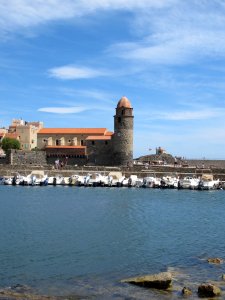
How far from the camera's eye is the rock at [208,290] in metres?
13.0

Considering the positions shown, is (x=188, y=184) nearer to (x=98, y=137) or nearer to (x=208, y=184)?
(x=208, y=184)

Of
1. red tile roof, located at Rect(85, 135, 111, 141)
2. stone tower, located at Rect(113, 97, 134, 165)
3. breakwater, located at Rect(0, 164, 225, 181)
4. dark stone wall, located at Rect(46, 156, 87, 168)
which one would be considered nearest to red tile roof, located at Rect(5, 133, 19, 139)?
dark stone wall, located at Rect(46, 156, 87, 168)

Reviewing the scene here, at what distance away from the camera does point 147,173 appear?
2233 inches

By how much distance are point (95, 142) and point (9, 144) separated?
15.1 meters

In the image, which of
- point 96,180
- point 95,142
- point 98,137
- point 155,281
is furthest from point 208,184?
point 155,281

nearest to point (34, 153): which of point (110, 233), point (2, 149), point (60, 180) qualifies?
point (2, 149)

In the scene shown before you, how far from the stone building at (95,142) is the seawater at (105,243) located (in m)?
27.7

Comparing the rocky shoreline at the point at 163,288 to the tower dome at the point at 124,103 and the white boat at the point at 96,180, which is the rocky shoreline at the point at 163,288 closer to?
the white boat at the point at 96,180

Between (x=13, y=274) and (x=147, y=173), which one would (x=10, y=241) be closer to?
(x=13, y=274)

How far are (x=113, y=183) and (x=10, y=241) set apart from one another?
3150 cm

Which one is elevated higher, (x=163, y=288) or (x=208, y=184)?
(x=208, y=184)

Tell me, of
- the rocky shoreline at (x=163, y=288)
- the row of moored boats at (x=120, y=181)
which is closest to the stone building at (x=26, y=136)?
the row of moored boats at (x=120, y=181)

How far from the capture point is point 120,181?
5181cm

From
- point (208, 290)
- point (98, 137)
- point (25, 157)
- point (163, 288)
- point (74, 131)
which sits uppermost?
point (74, 131)
